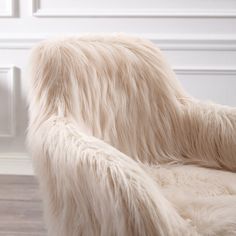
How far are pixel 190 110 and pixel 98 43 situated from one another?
0.37 m

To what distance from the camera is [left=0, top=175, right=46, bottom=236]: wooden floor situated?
1834 mm

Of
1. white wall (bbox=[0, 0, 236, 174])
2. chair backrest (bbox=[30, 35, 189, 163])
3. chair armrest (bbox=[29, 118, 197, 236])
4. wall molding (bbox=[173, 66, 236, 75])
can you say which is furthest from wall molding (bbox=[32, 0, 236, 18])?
chair armrest (bbox=[29, 118, 197, 236])

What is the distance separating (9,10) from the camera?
236cm

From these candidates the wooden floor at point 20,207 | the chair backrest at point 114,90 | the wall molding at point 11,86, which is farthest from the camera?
the wall molding at point 11,86

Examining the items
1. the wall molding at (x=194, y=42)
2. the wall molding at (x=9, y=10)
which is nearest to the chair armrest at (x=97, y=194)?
the wall molding at (x=194, y=42)

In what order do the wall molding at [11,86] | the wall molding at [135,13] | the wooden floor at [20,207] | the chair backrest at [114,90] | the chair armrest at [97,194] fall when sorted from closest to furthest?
1. the chair armrest at [97,194]
2. the chair backrest at [114,90]
3. the wooden floor at [20,207]
4. the wall molding at [135,13]
5. the wall molding at [11,86]

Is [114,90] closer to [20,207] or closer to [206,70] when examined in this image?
[20,207]

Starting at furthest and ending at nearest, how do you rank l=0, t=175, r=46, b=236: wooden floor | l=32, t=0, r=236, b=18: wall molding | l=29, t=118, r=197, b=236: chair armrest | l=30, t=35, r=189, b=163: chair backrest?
l=32, t=0, r=236, b=18: wall molding < l=0, t=175, r=46, b=236: wooden floor < l=30, t=35, r=189, b=163: chair backrest < l=29, t=118, r=197, b=236: chair armrest

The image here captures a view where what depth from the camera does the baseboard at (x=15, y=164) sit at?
8.11 feet

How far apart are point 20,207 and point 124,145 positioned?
729 mm

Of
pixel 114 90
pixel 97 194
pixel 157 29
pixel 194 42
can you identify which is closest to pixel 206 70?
pixel 194 42

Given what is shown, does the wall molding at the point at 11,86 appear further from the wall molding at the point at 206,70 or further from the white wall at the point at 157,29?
the wall molding at the point at 206,70

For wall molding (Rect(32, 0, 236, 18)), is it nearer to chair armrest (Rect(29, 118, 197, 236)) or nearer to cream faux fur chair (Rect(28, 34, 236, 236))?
cream faux fur chair (Rect(28, 34, 236, 236))

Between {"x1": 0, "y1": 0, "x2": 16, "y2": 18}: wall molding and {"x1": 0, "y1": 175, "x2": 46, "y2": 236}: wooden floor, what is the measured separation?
2.62 feet
